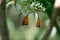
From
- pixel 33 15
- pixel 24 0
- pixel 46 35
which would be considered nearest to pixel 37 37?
pixel 46 35

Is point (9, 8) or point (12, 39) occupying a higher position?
point (9, 8)

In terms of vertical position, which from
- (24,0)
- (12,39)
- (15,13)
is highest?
(24,0)

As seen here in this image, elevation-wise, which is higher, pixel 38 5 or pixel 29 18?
pixel 38 5

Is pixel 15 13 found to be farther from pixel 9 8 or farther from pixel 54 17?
pixel 54 17

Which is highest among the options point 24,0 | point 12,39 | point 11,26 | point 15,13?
point 24,0

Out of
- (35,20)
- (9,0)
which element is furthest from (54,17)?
(9,0)

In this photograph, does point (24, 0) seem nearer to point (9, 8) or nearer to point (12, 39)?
point (9, 8)

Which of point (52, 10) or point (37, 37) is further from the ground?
point (52, 10)

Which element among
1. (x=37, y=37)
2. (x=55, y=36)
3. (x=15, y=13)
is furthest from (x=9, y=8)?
(x=55, y=36)
